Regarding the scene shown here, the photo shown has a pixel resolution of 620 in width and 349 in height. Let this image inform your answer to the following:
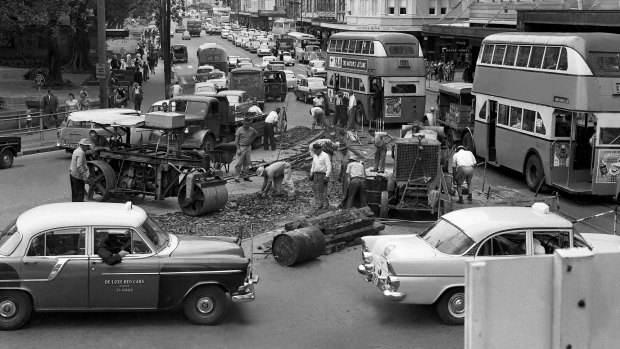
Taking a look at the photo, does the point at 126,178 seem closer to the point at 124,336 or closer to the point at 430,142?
the point at 430,142

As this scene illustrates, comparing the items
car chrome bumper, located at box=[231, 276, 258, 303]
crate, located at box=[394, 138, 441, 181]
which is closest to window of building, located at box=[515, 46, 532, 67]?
crate, located at box=[394, 138, 441, 181]

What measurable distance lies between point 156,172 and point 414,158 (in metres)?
5.74

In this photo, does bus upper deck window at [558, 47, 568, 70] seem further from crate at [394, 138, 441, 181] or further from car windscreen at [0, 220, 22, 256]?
car windscreen at [0, 220, 22, 256]

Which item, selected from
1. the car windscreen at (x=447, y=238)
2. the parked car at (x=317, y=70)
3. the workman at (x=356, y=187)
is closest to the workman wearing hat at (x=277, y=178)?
the workman at (x=356, y=187)

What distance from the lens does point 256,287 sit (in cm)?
1265

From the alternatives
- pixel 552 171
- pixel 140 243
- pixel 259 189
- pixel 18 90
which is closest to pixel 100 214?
pixel 140 243

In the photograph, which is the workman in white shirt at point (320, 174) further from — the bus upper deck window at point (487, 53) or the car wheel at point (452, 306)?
the bus upper deck window at point (487, 53)

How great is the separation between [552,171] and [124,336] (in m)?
13.1

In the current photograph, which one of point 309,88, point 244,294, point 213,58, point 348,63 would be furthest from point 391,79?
point 213,58

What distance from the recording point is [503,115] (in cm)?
2342

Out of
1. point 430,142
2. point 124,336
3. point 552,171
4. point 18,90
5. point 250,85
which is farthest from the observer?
point 18,90

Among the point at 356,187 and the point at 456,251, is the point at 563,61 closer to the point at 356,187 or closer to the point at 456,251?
the point at 356,187

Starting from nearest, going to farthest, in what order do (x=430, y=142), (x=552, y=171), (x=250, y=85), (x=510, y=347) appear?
(x=510, y=347) < (x=430, y=142) < (x=552, y=171) < (x=250, y=85)

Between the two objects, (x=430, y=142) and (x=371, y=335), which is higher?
(x=430, y=142)
